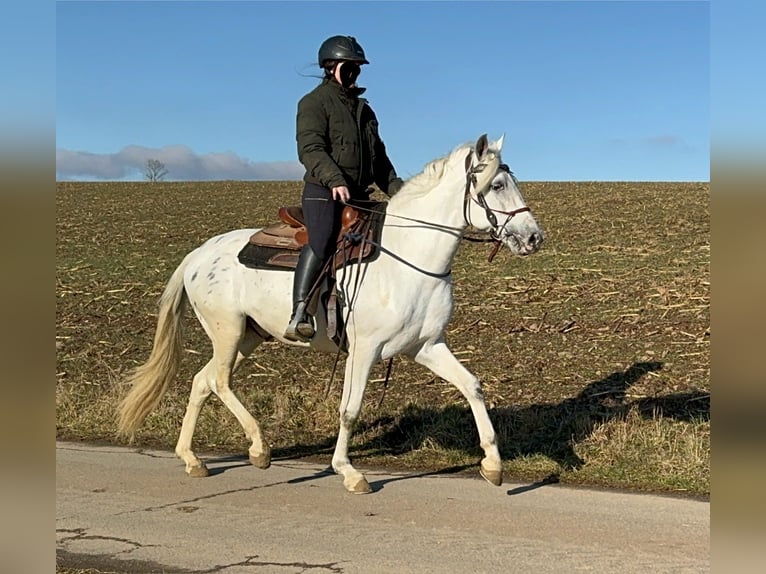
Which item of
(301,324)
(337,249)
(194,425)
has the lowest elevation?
(194,425)

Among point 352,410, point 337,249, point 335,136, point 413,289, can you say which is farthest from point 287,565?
point 335,136

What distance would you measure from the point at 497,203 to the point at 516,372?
16.5ft

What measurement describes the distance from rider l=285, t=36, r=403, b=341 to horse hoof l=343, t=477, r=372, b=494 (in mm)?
1278

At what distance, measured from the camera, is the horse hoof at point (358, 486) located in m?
7.14

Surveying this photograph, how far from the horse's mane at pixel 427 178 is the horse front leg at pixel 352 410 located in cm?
144

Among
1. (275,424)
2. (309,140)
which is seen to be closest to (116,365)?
(275,424)

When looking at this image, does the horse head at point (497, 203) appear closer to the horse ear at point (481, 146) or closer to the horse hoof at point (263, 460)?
the horse ear at point (481, 146)

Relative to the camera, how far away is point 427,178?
297 inches

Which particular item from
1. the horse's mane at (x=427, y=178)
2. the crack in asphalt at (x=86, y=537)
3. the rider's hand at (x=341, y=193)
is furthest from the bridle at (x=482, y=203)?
the crack in asphalt at (x=86, y=537)

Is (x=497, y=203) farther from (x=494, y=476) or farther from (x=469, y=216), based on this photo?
(x=494, y=476)

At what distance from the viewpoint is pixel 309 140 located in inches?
290

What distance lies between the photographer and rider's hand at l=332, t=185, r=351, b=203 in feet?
23.8

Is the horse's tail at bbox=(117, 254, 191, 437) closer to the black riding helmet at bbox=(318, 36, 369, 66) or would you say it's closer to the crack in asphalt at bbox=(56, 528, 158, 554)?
the crack in asphalt at bbox=(56, 528, 158, 554)
